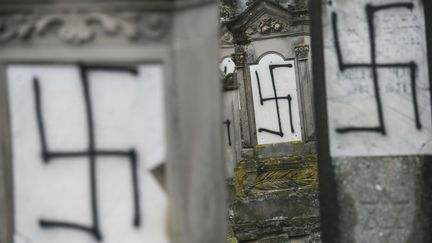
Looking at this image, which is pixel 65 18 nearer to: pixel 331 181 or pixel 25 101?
pixel 25 101

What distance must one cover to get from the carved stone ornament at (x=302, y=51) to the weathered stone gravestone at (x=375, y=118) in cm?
648

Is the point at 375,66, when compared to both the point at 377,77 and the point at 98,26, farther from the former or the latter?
the point at 98,26

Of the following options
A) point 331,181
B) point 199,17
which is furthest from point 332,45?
point 199,17

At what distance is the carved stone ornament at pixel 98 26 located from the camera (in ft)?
9.72

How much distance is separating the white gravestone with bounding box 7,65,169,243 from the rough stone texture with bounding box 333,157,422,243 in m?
1.41

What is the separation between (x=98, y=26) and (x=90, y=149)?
0.61 m

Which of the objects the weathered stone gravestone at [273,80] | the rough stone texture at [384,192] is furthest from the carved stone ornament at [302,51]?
the rough stone texture at [384,192]

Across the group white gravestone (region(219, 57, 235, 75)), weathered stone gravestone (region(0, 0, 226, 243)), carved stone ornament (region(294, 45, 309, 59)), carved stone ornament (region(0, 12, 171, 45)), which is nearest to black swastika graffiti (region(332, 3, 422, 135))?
weathered stone gravestone (region(0, 0, 226, 243))

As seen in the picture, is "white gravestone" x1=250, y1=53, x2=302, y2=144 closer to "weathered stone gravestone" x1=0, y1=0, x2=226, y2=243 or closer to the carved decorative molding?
the carved decorative molding

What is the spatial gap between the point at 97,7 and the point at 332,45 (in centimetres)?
164

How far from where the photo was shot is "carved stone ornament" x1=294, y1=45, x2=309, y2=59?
1042cm

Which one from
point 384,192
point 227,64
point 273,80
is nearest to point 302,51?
point 273,80

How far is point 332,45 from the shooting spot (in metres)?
3.94

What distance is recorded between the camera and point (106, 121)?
119 inches
